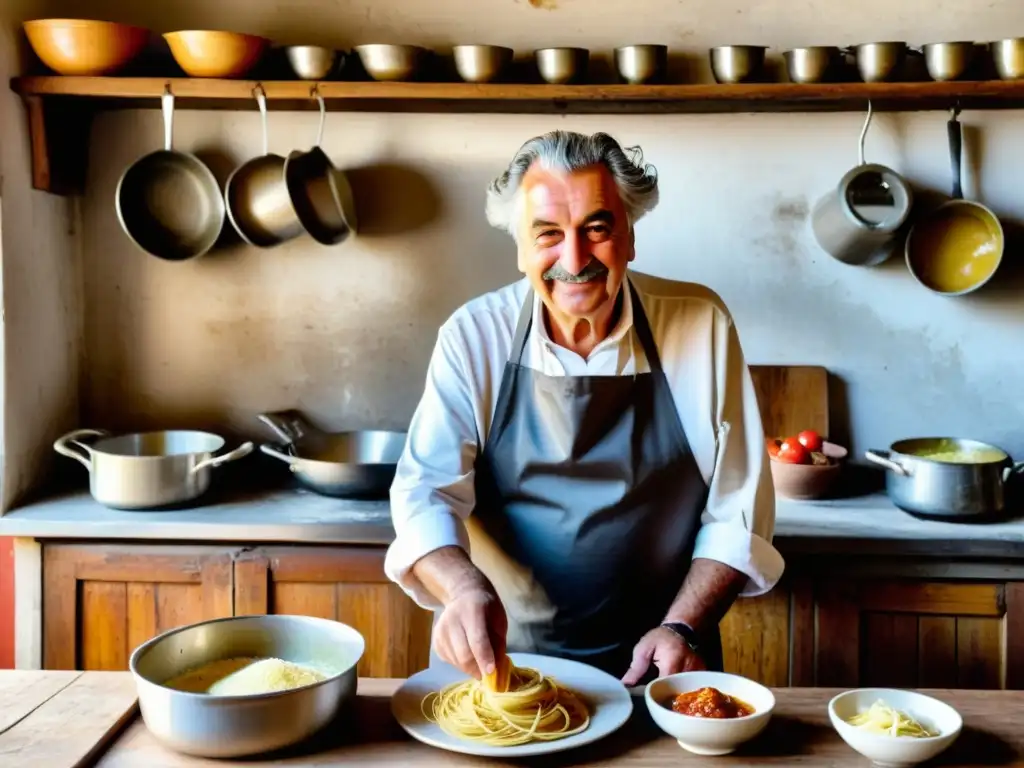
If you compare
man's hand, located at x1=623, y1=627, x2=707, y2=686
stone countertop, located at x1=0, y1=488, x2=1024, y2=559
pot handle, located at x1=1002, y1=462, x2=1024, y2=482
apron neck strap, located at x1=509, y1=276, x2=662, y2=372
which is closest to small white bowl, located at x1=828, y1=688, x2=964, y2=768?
man's hand, located at x1=623, y1=627, x2=707, y2=686

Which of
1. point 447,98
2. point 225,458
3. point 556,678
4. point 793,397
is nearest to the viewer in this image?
point 556,678

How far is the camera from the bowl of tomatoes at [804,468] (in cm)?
301

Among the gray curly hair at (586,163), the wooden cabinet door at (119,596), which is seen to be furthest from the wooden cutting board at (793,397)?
the wooden cabinet door at (119,596)

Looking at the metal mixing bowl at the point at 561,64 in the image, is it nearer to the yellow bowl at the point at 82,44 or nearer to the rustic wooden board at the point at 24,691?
the yellow bowl at the point at 82,44

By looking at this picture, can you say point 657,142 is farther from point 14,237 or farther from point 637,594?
point 14,237

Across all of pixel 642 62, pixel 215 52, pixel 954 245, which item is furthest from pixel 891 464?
pixel 215 52

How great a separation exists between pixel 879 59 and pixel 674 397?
4.34ft

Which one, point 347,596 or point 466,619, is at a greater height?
point 466,619

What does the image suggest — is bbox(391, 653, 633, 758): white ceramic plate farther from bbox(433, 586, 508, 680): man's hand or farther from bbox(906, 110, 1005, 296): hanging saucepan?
bbox(906, 110, 1005, 296): hanging saucepan

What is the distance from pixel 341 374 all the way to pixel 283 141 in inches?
28.7

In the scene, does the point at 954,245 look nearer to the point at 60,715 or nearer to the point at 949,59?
the point at 949,59

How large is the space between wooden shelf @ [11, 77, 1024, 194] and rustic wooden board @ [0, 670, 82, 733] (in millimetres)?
1744

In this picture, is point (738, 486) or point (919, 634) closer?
point (738, 486)

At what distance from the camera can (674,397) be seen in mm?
2195
